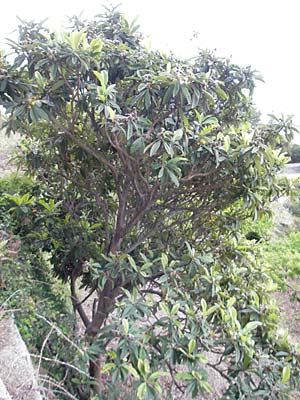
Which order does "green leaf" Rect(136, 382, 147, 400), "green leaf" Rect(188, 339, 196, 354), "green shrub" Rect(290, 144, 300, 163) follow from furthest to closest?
"green shrub" Rect(290, 144, 300, 163) < "green leaf" Rect(188, 339, 196, 354) < "green leaf" Rect(136, 382, 147, 400)

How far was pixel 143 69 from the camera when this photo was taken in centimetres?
192

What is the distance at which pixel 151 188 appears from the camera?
7.22ft

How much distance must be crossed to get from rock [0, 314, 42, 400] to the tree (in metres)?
0.34

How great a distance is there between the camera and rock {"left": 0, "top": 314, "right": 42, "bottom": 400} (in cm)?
Result: 161

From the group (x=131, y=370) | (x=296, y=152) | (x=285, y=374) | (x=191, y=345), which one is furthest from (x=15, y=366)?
(x=296, y=152)

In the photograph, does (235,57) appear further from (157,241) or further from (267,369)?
(267,369)

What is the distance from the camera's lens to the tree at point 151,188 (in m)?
1.73

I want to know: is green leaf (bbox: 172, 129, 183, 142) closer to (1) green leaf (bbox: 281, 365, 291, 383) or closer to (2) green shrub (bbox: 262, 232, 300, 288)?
(1) green leaf (bbox: 281, 365, 291, 383)

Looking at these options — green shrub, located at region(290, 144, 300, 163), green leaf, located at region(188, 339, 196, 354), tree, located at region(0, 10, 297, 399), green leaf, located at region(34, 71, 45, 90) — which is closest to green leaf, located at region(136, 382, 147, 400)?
tree, located at region(0, 10, 297, 399)

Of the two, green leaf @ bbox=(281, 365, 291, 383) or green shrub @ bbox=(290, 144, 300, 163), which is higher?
green shrub @ bbox=(290, 144, 300, 163)

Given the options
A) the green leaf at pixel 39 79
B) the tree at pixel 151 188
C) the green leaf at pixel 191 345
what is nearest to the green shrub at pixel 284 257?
the tree at pixel 151 188

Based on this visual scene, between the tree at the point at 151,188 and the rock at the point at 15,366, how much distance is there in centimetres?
34

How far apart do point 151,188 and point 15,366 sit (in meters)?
1.19

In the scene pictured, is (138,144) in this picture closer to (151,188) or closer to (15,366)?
(151,188)
